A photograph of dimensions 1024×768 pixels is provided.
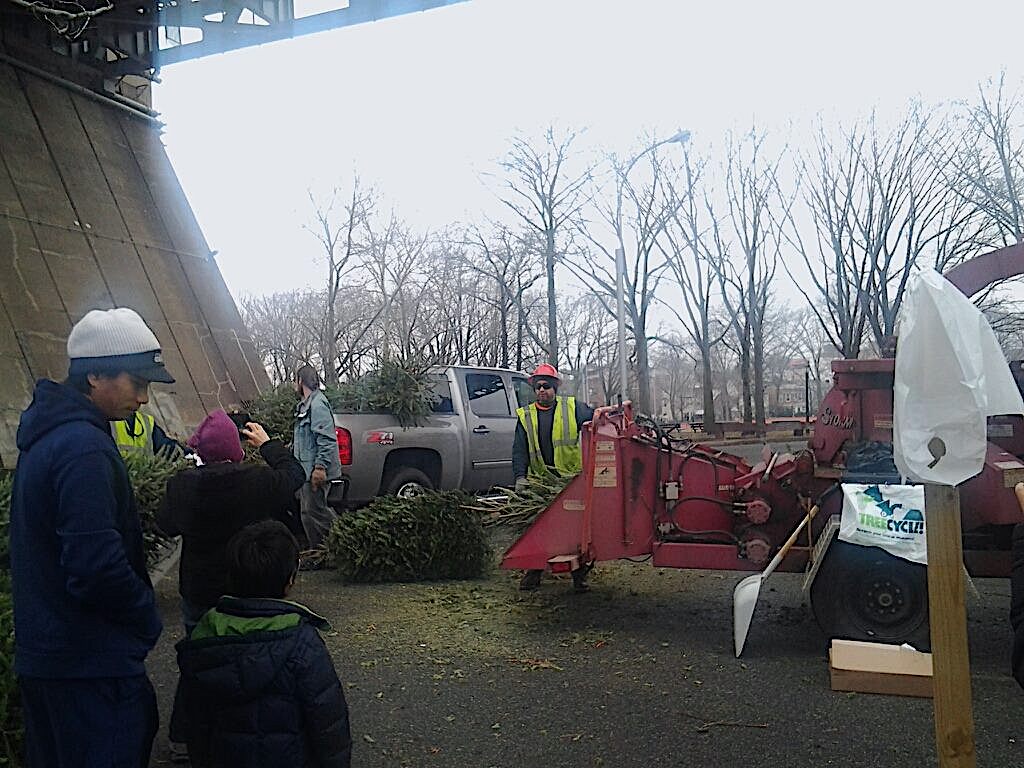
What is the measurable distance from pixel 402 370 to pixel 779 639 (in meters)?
5.32

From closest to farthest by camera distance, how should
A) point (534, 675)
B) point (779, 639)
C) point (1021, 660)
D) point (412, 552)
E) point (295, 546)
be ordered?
point (1021, 660)
point (295, 546)
point (534, 675)
point (779, 639)
point (412, 552)

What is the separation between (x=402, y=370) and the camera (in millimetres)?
10336

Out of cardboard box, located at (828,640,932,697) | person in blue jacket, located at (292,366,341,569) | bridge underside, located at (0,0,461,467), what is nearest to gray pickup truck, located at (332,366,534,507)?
person in blue jacket, located at (292,366,341,569)

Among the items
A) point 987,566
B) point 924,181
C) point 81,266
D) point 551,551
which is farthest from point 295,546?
point 924,181

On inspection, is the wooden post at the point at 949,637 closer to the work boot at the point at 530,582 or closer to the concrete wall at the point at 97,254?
the work boot at the point at 530,582

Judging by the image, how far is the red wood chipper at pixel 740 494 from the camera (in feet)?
19.5

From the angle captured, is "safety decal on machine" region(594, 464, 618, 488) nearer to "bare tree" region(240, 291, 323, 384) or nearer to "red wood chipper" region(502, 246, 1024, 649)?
"red wood chipper" region(502, 246, 1024, 649)

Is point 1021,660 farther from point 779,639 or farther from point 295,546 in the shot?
point 779,639

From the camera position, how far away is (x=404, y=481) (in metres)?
10.4

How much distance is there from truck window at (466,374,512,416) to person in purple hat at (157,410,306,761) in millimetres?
7382

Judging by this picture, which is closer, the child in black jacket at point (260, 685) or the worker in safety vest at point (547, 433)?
the child in black jacket at point (260, 685)

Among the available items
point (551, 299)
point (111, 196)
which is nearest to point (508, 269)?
point (551, 299)

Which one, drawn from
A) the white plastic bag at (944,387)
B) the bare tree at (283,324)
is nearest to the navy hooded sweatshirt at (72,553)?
the white plastic bag at (944,387)

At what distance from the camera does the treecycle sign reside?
533 cm
